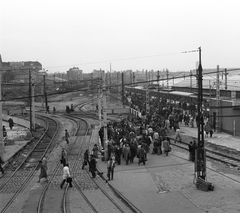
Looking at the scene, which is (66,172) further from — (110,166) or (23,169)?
(23,169)

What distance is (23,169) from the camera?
17.0 m

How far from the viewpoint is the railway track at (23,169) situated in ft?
41.4

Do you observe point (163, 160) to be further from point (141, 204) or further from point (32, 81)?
point (32, 81)

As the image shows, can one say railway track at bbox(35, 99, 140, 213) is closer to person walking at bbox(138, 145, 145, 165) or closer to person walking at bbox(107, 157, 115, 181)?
person walking at bbox(107, 157, 115, 181)

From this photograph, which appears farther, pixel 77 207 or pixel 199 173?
pixel 199 173

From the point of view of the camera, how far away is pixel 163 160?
16.6m

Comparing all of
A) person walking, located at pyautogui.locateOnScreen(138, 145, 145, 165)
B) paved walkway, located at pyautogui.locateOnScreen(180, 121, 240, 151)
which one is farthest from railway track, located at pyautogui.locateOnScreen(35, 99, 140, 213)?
paved walkway, located at pyautogui.locateOnScreen(180, 121, 240, 151)

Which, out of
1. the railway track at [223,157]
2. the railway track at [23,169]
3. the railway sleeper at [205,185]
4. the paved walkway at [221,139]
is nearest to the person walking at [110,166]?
the railway track at [23,169]

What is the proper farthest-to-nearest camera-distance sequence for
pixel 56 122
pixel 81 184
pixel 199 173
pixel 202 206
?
pixel 56 122 < pixel 81 184 < pixel 199 173 < pixel 202 206

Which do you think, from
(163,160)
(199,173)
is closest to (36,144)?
(163,160)

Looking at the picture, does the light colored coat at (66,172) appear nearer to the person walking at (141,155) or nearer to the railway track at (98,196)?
the railway track at (98,196)

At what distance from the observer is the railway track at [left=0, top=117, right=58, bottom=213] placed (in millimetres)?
12609

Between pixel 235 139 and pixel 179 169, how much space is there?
9.14m

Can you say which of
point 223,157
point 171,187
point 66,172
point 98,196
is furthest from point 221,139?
point 98,196
